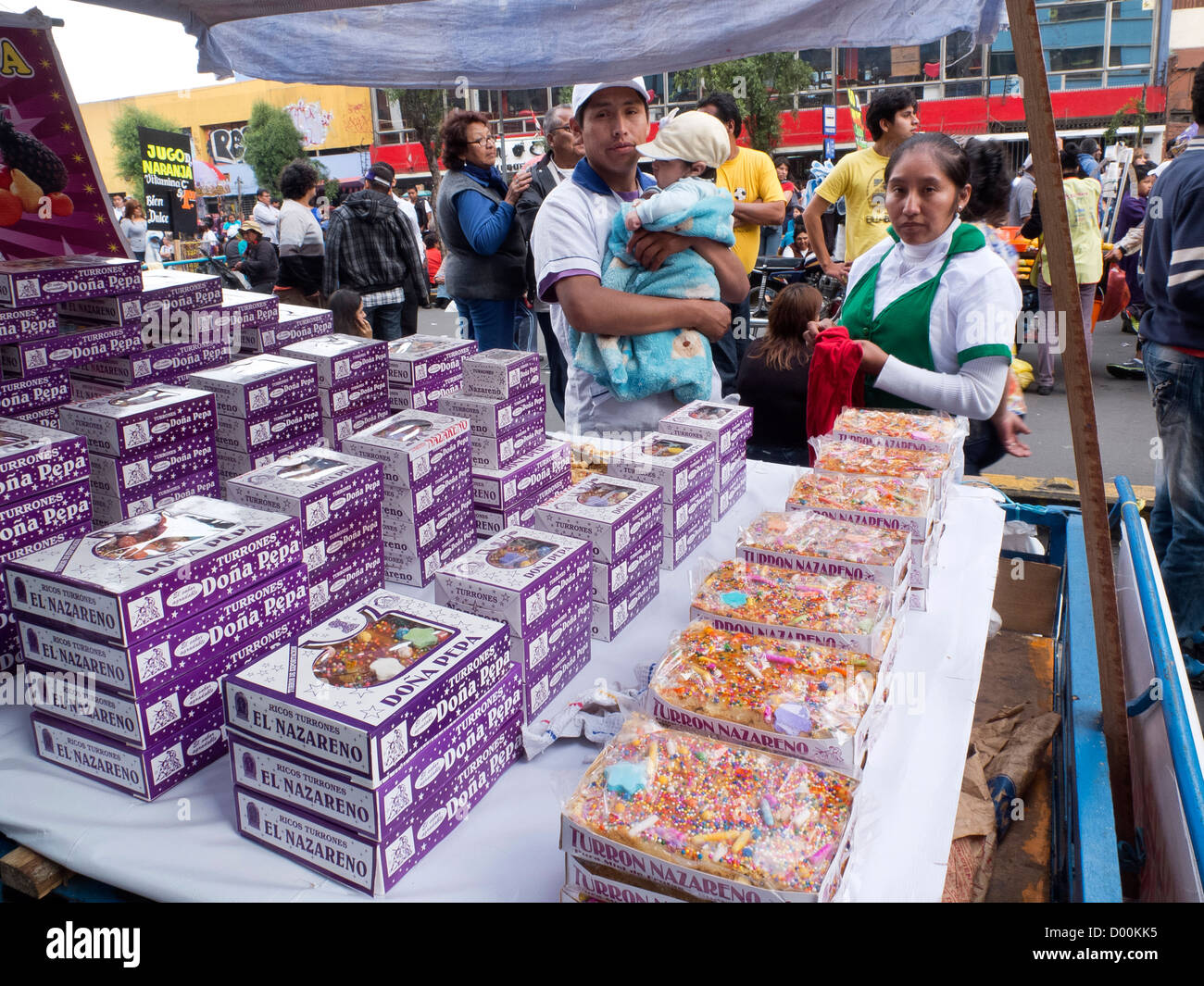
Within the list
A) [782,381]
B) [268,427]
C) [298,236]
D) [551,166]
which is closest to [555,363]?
[551,166]

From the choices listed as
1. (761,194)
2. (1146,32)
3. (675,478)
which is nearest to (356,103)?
(1146,32)

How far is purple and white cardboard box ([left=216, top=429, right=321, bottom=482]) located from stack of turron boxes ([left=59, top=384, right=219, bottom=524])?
88 millimetres

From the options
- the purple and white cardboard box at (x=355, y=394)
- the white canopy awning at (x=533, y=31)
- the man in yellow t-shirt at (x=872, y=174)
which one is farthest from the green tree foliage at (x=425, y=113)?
the purple and white cardboard box at (x=355, y=394)

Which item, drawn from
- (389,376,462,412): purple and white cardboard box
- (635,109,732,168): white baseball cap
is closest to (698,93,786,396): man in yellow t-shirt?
(635,109,732,168): white baseball cap

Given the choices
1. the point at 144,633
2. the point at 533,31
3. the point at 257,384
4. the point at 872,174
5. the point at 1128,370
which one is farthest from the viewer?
the point at 1128,370

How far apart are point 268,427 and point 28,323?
0.58 meters

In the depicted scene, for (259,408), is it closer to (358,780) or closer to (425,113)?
(358,780)

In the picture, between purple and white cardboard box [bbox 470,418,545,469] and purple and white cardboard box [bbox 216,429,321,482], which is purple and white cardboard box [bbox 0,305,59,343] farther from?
purple and white cardboard box [bbox 470,418,545,469]

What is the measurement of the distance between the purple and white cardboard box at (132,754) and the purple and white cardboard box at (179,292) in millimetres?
1295

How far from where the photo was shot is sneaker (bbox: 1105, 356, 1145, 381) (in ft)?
25.8

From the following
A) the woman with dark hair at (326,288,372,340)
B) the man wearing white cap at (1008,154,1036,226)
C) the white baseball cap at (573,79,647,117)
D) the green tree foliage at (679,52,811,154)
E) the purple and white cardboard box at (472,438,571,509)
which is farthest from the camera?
the green tree foliage at (679,52,811,154)

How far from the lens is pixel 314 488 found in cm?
155

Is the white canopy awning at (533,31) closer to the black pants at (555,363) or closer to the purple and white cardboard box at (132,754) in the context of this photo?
the black pants at (555,363)

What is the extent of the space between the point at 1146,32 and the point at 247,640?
3769 centimetres
